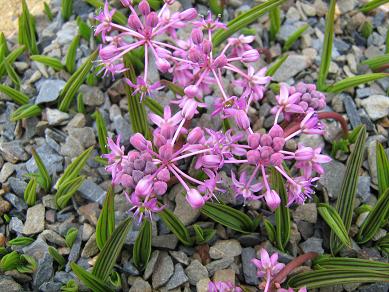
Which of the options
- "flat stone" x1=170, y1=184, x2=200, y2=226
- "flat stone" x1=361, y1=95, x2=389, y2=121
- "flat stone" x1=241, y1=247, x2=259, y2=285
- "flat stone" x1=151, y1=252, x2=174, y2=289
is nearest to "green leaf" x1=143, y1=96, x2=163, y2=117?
"flat stone" x1=170, y1=184, x2=200, y2=226

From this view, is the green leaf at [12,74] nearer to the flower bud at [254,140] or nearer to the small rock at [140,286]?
the small rock at [140,286]

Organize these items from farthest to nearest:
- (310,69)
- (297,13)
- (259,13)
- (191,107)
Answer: (297,13), (310,69), (259,13), (191,107)

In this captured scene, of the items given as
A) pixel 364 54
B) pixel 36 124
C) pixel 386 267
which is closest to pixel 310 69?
pixel 364 54

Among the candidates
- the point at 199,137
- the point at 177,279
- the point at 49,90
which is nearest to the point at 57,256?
the point at 177,279

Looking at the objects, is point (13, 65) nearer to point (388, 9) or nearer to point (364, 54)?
point (364, 54)

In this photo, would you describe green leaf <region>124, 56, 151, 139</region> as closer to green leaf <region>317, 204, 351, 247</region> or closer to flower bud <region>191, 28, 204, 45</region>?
flower bud <region>191, 28, 204, 45</region>

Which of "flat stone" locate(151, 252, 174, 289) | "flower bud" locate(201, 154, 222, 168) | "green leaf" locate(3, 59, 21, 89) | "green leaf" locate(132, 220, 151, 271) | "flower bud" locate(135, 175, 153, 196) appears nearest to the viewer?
"flower bud" locate(135, 175, 153, 196)
